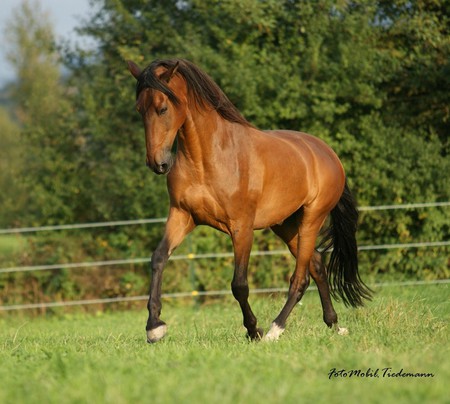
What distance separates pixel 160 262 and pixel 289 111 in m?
7.55

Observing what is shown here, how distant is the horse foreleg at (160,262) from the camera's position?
6047 mm

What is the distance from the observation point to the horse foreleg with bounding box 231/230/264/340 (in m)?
6.39

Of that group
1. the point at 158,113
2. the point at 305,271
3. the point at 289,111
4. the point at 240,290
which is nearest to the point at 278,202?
the point at 305,271

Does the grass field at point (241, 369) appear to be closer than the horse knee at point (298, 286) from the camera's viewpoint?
Yes

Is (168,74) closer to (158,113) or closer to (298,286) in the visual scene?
(158,113)

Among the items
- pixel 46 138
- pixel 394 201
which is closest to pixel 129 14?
pixel 46 138

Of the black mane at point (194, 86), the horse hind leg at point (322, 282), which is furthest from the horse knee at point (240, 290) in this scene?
the black mane at point (194, 86)

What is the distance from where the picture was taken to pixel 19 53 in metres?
38.5

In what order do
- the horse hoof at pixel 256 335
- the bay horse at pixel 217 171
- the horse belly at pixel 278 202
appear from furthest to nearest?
the horse belly at pixel 278 202, the horse hoof at pixel 256 335, the bay horse at pixel 217 171

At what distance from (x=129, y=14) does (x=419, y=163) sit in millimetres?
5725

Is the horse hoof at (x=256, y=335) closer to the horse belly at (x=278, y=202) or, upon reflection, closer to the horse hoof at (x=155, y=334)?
the horse hoof at (x=155, y=334)

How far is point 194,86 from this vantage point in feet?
20.6

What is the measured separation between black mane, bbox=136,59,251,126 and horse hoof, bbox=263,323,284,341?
1.68 metres

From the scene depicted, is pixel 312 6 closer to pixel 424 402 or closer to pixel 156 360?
pixel 156 360
